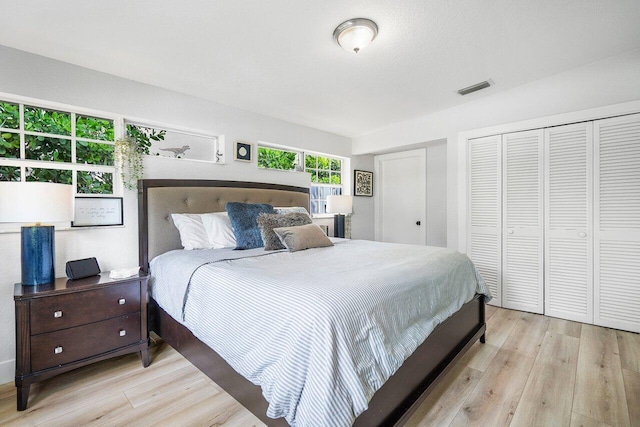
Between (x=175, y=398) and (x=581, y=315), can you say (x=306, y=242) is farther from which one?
(x=581, y=315)

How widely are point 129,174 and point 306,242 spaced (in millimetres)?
1709

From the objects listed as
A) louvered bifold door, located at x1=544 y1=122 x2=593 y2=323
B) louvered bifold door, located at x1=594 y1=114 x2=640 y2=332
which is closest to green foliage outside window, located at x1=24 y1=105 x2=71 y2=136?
louvered bifold door, located at x1=544 y1=122 x2=593 y2=323

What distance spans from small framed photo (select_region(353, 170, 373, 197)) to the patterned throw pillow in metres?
2.37

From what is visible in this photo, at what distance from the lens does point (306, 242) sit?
2.43 metres

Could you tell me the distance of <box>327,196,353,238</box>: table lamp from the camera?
408 centimetres

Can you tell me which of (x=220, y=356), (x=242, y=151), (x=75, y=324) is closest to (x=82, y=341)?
(x=75, y=324)

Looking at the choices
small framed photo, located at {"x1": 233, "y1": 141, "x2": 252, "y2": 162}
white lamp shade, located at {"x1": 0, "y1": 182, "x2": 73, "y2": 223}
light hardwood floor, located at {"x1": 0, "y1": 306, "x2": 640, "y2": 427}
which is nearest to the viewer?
light hardwood floor, located at {"x1": 0, "y1": 306, "x2": 640, "y2": 427}

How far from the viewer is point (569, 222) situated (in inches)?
112

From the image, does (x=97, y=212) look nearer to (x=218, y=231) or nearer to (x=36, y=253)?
(x=36, y=253)

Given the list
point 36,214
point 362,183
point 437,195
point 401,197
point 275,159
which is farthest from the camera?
point 362,183

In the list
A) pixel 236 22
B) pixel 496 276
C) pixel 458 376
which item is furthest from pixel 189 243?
pixel 496 276

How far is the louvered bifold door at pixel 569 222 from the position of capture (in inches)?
108

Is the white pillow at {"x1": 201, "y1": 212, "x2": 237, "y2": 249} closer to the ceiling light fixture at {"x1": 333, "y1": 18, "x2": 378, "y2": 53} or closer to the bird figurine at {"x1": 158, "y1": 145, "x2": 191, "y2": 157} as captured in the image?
the bird figurine at {"x1": 158, "y1": 145, "x2": 191, "y2": 157}

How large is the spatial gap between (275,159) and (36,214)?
99.6 inches
